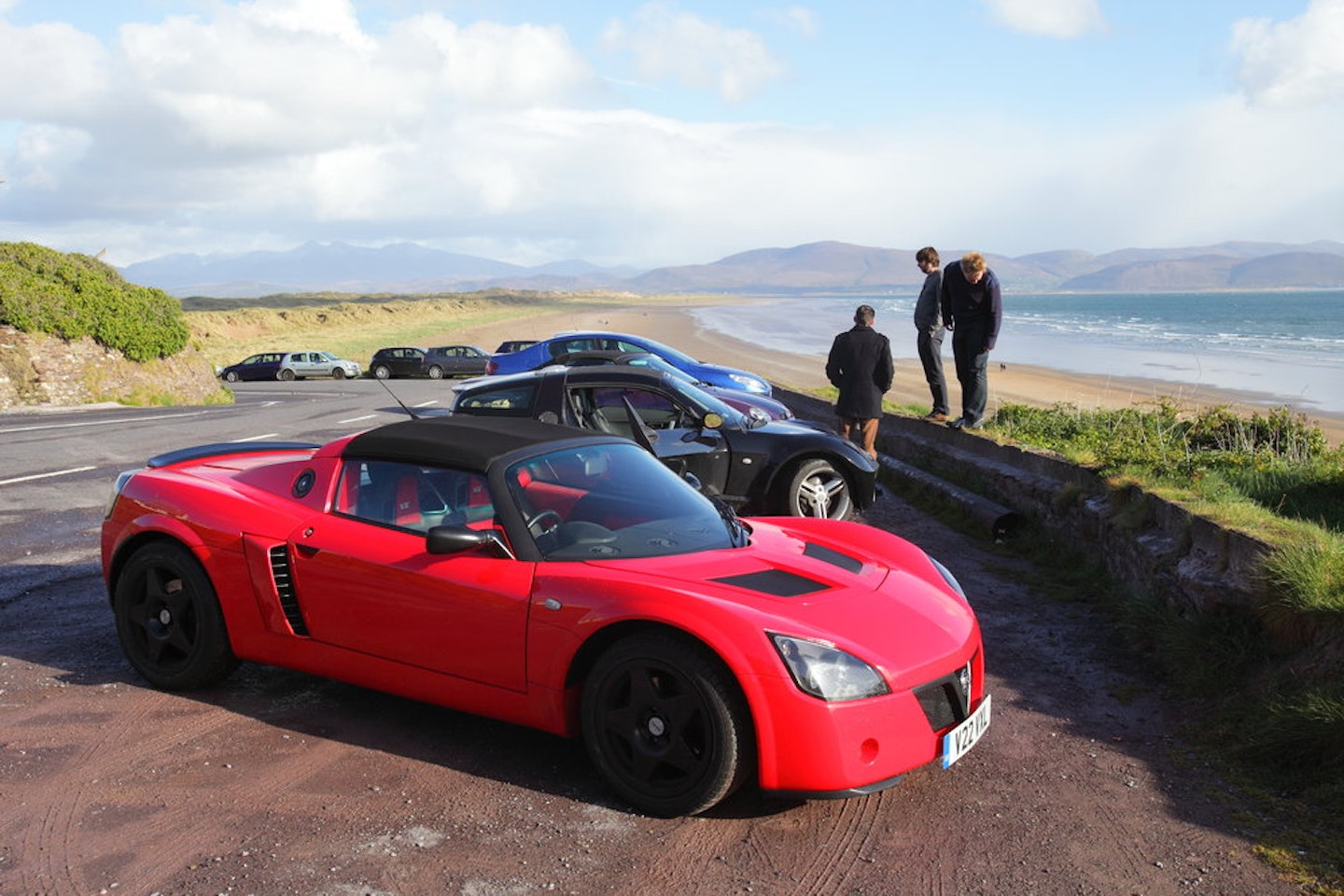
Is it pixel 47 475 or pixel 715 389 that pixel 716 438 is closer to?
pixel 715 389

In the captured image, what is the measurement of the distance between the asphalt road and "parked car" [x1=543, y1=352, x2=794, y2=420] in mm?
5832

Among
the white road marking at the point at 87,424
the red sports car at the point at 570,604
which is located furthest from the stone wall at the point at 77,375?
the red sports car at the point at 570,604

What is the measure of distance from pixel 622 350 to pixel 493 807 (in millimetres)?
15320

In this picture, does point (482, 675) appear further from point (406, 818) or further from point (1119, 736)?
point (1119, 736)

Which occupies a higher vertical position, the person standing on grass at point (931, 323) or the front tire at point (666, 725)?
the person standing on grass at point (931, 323)

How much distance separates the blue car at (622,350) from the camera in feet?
59.3

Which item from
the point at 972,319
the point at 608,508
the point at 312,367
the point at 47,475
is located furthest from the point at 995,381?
the point at 608,508

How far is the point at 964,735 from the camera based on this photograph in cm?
434

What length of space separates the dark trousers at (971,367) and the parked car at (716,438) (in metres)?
2.39

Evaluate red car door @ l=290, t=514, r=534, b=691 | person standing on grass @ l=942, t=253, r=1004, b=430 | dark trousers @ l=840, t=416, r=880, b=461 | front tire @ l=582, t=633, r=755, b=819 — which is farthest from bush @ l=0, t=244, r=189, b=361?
front tire @ l=582, t=633, r=755, b=819

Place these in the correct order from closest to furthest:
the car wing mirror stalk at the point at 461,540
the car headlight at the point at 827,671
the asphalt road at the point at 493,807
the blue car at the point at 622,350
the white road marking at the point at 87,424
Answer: the asphalt road at the point at 493,807, the car headlight at the point at 827,671, the car wing mirror stalk at the point at 461,540, the white road marking at the point at 87,424, the blue car at the point at 622,350

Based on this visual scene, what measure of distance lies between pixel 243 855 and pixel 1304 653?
4635 mm

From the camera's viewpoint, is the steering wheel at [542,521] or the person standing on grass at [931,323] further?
the person standing on grass at [931,323]

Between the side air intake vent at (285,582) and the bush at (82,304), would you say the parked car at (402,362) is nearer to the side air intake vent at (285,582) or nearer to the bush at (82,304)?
the bush at (82,304)
